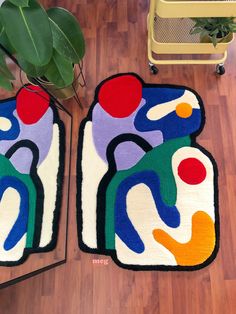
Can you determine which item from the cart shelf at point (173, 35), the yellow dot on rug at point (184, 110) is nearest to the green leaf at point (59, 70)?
the cart shelf at point (173, 35)

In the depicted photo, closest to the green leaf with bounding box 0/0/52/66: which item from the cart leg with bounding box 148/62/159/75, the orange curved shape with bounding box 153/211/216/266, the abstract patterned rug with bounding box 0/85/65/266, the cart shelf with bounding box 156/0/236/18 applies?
the cart shelf with bounding box 156/0/236/18

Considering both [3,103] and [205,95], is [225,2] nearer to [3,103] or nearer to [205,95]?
[205,95]

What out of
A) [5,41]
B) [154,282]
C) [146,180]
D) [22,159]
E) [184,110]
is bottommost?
[154,282]

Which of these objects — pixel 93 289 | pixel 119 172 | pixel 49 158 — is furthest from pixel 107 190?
pixel 93 289

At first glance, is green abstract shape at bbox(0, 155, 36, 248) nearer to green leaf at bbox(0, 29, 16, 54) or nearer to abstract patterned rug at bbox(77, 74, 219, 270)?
abstract patterned rug at bbox(77, 74, 219, 270)

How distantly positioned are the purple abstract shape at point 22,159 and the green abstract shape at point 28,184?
22mm

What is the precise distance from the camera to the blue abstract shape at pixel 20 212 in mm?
1659

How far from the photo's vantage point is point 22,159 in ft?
5.79

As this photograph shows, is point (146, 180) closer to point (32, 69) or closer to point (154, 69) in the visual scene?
point (154, 69)

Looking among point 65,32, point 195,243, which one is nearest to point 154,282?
point 195,243

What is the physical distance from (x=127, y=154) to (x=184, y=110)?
1.33 feet

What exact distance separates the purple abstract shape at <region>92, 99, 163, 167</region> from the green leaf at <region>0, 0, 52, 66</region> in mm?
728

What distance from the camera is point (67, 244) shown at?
5.48 ft

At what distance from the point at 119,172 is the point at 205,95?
66 centimetres
